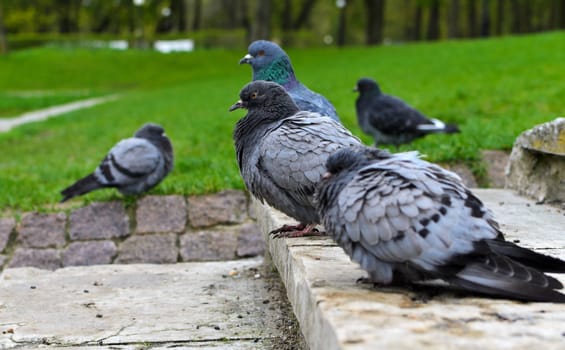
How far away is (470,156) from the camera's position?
6383 millimetres

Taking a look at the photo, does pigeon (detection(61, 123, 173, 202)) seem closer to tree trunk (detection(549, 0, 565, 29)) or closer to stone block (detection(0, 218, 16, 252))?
stone block (detection(0, 218, 16, 252))

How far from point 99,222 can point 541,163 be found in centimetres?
354

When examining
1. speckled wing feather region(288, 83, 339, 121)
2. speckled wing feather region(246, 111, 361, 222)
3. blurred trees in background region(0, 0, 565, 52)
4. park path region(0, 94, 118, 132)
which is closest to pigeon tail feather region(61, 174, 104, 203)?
speckled wing feather region(288, 83, 339, 121)

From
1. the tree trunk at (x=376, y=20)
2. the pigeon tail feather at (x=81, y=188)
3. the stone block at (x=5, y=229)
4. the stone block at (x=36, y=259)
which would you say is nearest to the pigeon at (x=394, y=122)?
the pigeon tail feather at (x=81, y=188)

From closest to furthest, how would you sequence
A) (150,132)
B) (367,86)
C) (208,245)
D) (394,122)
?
(208,245), (150,132), (394,122), (367,86)

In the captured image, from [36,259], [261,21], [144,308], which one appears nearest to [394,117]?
[36,259]

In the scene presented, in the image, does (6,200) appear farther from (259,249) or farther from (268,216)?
(268,216)

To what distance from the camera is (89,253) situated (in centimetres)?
602

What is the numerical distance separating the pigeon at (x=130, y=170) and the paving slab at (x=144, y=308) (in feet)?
4.06

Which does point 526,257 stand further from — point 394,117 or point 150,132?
point 394,117

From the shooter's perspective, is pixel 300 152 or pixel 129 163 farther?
pixel 129 163

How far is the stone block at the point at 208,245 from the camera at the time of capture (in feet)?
19.7

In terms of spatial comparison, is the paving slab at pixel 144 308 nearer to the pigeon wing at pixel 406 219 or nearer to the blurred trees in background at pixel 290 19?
the pigeon wing at pixel 406 219

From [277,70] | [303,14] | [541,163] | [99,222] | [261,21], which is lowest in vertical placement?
[99,222]
